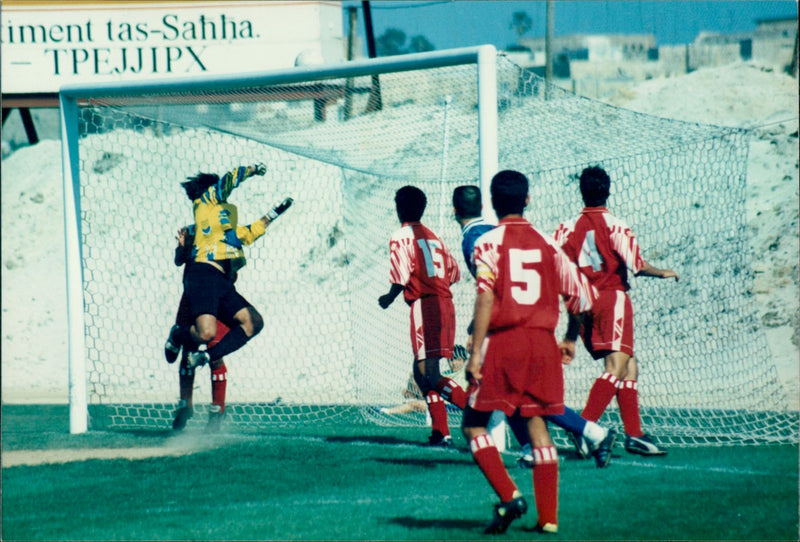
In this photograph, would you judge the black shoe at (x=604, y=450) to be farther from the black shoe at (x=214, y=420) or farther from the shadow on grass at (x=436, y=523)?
the black shoe at (x=214, y=420)

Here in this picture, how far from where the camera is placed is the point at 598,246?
261 inches

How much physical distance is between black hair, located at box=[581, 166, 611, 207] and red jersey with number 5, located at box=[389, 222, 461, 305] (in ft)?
3.82

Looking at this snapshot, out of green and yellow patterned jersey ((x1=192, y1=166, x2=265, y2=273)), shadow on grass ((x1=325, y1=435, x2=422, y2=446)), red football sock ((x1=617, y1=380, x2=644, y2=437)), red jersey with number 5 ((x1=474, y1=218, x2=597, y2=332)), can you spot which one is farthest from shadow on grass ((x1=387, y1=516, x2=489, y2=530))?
green and yellow patterned jersey ((x1=192, y1=166, x2=265, y2=273))

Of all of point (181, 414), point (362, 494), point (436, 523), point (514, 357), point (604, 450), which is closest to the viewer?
point (514, 357)

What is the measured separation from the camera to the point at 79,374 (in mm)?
8836

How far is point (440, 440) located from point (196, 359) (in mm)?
2059

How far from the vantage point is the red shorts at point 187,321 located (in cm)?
836

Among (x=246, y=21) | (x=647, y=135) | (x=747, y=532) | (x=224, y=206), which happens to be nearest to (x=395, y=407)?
(x=224, y=206)

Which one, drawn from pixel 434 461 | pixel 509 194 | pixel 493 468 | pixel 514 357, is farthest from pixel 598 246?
pixel 493 468

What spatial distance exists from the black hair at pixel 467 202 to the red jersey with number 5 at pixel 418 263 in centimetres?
62

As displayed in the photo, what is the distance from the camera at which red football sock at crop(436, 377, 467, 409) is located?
711cm

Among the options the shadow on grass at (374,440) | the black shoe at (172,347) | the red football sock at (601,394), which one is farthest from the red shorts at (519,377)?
the black shoe at (172,347)

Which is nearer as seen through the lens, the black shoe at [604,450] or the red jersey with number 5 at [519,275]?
the red jersey with number 5 at [519,275]

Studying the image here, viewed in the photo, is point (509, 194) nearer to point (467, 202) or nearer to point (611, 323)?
point (467, 202)
